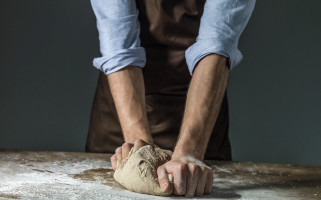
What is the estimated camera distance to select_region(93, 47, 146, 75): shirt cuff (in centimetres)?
132

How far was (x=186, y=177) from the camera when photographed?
101 cm

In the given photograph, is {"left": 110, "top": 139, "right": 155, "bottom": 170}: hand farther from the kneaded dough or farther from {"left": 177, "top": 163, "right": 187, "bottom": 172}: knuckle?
{"left": 177, "top": 163, "right": 187, "bottom": 172}: knuckle

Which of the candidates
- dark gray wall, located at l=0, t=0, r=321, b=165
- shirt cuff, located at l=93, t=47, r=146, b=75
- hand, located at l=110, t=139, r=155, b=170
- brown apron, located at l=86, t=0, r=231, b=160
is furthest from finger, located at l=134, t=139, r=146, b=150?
dark gray wall, located at l=0, t=0, r=321, b=165

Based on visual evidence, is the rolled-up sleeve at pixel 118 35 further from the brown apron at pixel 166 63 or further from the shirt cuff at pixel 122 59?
the brown apron at pixel 166 63

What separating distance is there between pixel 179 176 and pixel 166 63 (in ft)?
1.87

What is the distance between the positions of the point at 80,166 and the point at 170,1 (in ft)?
1.83

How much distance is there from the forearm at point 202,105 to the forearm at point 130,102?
113 millimetres

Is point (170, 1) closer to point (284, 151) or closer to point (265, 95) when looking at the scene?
point (265, 95)

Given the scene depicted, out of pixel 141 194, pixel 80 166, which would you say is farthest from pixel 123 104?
pixel 141 194

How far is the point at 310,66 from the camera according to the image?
2.67m

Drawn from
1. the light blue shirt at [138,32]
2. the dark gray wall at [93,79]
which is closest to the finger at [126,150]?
the light blue shirt at [138,32]

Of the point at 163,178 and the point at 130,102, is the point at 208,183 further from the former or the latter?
the point at 130,102

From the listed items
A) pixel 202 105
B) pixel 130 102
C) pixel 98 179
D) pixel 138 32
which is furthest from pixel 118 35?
pixel 98 179

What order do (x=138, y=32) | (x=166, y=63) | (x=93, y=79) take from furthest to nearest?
(x=93, y=79) < (x=166, y=63) < (x=138, y=32)
